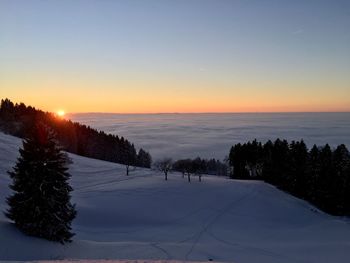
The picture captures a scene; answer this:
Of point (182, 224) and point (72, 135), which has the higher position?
point (72, 135)

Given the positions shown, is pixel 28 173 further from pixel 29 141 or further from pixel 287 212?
pixel 287 212

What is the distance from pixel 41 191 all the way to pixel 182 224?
25.0 m

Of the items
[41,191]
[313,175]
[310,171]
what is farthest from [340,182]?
[41,191]

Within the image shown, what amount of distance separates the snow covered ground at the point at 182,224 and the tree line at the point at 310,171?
2.95 meters

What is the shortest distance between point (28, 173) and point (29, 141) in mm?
2289

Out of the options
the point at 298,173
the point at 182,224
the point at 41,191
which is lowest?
the point at 182,224

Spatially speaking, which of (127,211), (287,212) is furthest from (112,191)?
(287,212)

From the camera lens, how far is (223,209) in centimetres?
5744

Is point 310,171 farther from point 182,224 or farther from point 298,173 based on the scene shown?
point 182,224

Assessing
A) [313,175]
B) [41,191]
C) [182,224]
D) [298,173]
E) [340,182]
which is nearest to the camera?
[41,191]

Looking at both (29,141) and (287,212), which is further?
(287,212)

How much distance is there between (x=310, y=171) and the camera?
67.5 metres

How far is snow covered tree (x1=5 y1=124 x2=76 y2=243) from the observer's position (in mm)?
26812

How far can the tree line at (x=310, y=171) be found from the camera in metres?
62.7
